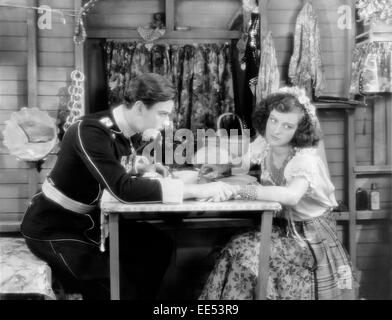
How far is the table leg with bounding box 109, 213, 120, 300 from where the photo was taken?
7.79 feet

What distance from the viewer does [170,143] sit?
3885 millimetres

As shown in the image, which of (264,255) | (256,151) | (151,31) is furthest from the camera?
(151,31)

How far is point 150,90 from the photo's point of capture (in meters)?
2.57

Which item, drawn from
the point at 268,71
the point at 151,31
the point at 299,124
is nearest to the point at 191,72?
the point at 151,31

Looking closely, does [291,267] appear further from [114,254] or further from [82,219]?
[82,219]

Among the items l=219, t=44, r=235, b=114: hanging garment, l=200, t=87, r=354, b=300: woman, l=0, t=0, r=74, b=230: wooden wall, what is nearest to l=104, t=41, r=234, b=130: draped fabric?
l=219, t=44, r=235, b=114: hanging garment

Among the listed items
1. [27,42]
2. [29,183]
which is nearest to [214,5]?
[27,42]

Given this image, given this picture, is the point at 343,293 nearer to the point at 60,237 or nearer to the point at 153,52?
the point at 60,237

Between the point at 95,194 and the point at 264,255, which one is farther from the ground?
the point at 95,194

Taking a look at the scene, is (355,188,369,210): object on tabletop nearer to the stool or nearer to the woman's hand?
the woman's hand

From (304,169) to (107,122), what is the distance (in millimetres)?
→ 1029

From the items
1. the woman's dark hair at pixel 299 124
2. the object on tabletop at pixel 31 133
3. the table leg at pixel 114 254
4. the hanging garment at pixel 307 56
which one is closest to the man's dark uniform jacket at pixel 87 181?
the table leg at pixel 114 254

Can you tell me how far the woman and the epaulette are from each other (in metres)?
0.72

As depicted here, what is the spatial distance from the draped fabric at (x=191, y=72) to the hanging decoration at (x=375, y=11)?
988 millimetres
